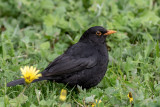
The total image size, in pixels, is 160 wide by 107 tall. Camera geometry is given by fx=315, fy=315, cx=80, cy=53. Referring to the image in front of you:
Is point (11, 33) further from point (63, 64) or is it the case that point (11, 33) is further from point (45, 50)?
point (63, 64)

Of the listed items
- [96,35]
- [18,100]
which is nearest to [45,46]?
[96,35]

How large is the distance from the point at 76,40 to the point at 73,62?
155 centimetres

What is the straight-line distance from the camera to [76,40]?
240 inches

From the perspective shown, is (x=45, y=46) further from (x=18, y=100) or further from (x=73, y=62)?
(x=18, y=100)

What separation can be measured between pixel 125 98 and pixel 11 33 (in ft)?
11.4

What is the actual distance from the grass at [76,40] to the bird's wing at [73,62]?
0.88 ft

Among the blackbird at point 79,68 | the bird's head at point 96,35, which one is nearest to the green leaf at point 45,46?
the bird's head at point 96,35

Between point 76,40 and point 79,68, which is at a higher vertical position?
point 76,40

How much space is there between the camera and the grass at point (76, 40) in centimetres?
422

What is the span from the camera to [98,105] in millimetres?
3891

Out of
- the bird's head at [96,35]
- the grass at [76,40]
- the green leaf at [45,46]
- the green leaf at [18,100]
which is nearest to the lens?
the green leaf at [18,100]

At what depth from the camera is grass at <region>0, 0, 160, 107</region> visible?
4219 mm

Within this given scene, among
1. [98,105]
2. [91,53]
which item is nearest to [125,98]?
[98,105]

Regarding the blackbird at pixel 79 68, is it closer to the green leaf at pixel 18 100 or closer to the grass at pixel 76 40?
the grass at pixel 76 40
